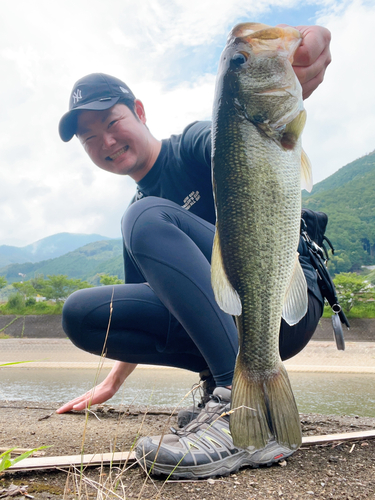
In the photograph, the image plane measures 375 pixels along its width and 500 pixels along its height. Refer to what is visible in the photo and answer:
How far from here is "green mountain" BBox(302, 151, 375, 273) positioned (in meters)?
23.3

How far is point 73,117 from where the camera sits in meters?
1.34

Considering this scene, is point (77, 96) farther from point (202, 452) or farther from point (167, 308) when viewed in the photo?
point (202, 452)

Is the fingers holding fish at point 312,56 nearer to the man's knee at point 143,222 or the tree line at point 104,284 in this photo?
the man's knee at point 143,222

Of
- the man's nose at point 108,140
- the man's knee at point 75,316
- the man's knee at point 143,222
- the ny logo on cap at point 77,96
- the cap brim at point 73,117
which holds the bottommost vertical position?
the man's knee at point 75,316

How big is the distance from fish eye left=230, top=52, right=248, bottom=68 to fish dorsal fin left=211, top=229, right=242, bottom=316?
0.38 meters

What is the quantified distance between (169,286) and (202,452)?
Result: 44 centimetres

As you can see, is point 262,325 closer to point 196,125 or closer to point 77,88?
point 196,125

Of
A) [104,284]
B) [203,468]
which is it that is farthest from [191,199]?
[104,284]

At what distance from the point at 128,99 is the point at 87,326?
910 mm

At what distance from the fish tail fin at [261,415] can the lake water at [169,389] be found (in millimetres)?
1249

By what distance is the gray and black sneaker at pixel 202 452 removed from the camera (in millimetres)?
846

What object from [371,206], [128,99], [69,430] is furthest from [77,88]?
[371,206]

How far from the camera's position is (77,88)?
137cm

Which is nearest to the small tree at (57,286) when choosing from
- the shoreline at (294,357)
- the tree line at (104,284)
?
the tree line at (104,284)
